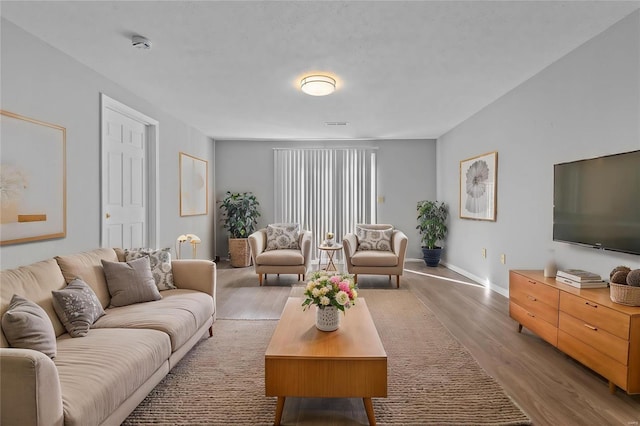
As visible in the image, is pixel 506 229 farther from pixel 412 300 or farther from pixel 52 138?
pixel 52 138

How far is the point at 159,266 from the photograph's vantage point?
3.16 m

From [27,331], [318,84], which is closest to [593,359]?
[318,84]

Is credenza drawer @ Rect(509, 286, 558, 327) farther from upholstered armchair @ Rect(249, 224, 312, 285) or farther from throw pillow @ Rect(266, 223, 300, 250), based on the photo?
throw pillow @ Rect(266, 223, 300, 250)

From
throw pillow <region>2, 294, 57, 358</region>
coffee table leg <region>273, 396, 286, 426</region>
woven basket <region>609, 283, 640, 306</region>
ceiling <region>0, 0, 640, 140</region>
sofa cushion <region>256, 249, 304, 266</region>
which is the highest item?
ceiling <region>0, 0, 640, 140</region>

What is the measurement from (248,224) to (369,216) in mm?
2460

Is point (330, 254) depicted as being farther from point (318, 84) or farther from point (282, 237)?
point (318, 84)

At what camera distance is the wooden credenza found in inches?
81.5

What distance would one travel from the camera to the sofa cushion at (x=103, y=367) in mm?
1535

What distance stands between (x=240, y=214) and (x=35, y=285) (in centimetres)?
459

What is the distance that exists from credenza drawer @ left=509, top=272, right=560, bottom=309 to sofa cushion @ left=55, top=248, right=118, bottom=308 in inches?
139

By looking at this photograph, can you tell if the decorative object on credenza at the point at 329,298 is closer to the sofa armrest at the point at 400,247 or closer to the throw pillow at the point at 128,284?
the throw pillow at the point at 128,284

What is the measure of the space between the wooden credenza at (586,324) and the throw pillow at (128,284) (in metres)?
3.18

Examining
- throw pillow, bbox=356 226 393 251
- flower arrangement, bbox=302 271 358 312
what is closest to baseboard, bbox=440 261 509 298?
throw pillow, bbox=356 226 393 251

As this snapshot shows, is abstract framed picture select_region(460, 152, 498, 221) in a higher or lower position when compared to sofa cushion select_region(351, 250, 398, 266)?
higher
